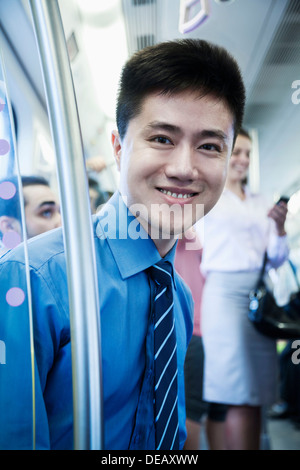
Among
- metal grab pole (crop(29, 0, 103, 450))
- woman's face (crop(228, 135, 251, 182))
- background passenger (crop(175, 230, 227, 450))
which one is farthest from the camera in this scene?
woman's face (crop(228, 135, 251, 182))

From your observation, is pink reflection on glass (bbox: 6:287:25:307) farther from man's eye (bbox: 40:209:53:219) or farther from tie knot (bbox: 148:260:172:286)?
man's eye (bbox: 40:209:53:219)

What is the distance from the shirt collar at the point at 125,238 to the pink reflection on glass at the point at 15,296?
0.60 ft

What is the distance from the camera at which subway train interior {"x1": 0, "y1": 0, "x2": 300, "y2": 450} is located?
19.1 inches

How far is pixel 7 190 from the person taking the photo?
63 centimetres

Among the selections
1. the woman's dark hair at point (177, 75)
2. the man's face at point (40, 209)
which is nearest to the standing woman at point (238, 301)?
the woman's dark hair at point (177, 75)

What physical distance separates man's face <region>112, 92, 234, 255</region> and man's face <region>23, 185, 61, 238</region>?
0.26 m

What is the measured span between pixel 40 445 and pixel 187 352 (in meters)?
0.36

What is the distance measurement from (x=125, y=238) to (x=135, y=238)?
2cm

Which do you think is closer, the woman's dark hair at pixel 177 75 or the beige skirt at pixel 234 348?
the woman's dark hair at pixel 177 75

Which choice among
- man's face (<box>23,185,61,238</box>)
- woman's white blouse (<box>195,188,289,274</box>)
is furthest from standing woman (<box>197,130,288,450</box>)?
man's face (<box>23,185,61,238</box>)

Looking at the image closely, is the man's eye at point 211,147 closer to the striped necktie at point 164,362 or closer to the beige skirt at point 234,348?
the striped necktie at point 164,362

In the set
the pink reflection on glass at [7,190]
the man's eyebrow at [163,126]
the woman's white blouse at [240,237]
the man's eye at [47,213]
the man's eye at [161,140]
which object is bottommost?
the woman's white blouse at [240,237]

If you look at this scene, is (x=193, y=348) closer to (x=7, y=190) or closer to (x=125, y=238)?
(x=125, y=238)

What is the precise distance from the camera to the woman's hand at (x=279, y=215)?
3.46ft
